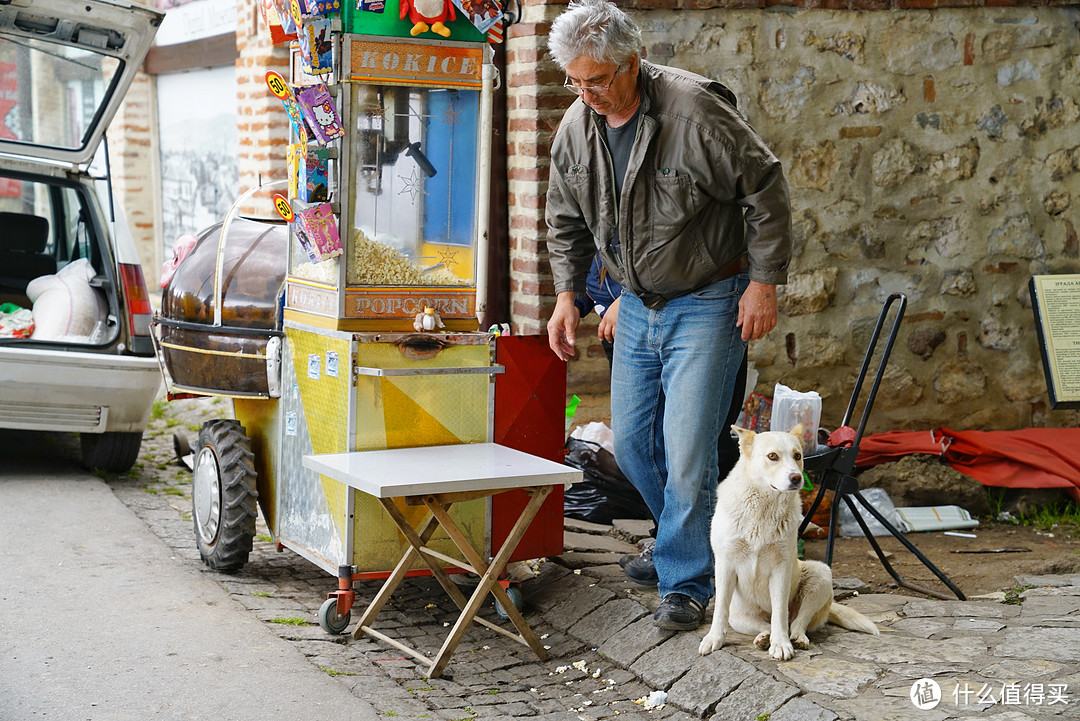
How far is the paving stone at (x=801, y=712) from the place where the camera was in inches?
131

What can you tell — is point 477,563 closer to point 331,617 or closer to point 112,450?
point 331,617

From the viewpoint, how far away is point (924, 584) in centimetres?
485

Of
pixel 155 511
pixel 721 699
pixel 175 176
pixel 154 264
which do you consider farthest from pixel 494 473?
pixel 154 264

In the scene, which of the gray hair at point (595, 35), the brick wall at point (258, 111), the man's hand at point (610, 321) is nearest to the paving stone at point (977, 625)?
the man's hand at point (610, 321)

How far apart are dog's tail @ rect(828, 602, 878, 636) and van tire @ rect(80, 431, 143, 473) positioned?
4262 mm

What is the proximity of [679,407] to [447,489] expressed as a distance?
0.82 metres

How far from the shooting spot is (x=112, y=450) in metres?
6.79

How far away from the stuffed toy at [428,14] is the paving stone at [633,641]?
228 cm

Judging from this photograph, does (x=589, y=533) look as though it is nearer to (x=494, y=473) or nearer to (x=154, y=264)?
(x=494, y=473)

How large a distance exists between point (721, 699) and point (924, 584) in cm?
158

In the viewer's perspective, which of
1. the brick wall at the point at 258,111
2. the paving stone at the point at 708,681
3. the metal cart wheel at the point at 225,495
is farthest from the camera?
the brick wall at the point at 258,111

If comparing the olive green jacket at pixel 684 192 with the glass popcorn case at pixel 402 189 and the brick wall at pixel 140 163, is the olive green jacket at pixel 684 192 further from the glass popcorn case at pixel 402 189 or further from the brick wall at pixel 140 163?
the brick wall at pixel 140 163

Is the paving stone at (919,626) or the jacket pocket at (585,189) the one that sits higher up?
the jacket pocket at (585,189)

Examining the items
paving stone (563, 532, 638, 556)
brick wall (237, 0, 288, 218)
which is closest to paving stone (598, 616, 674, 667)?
paving stone (563, 532, 638, 556)
